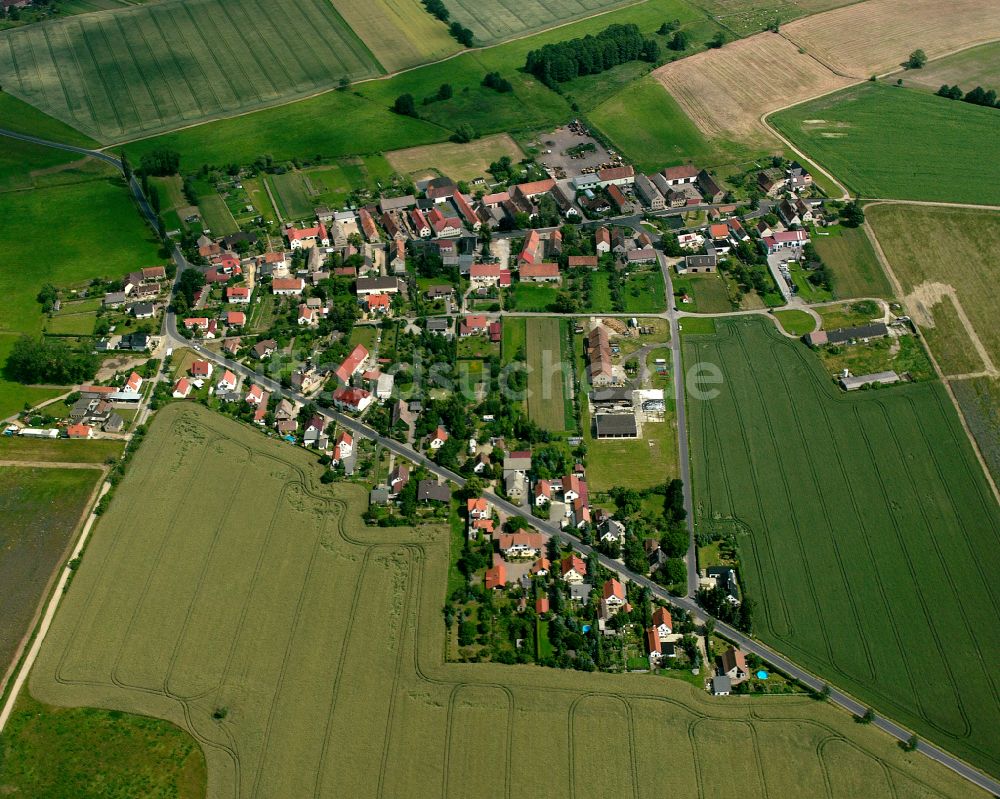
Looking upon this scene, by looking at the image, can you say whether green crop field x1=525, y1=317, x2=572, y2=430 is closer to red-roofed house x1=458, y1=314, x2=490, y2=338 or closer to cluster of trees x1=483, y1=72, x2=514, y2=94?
red-roofed house x1=458, y1=314, x2=490, y2=338

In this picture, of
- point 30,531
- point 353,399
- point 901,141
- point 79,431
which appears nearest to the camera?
point 30,531

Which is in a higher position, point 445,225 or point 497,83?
point 497,83

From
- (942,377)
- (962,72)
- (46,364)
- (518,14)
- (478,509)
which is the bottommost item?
(478,509)

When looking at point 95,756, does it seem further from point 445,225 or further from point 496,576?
point 445,225

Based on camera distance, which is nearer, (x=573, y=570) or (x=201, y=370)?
(x=573, y=570)

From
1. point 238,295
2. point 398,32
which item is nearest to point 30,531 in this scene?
point 238,295

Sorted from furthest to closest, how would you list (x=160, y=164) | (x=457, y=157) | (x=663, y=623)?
(x=457, y=157) → (x=160, y=164) → (x=663, y=623)

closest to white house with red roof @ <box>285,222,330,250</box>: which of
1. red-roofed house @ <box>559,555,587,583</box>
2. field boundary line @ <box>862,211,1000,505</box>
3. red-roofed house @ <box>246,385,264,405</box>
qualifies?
red-roofed house @ <box>246,385,264,405</box>
